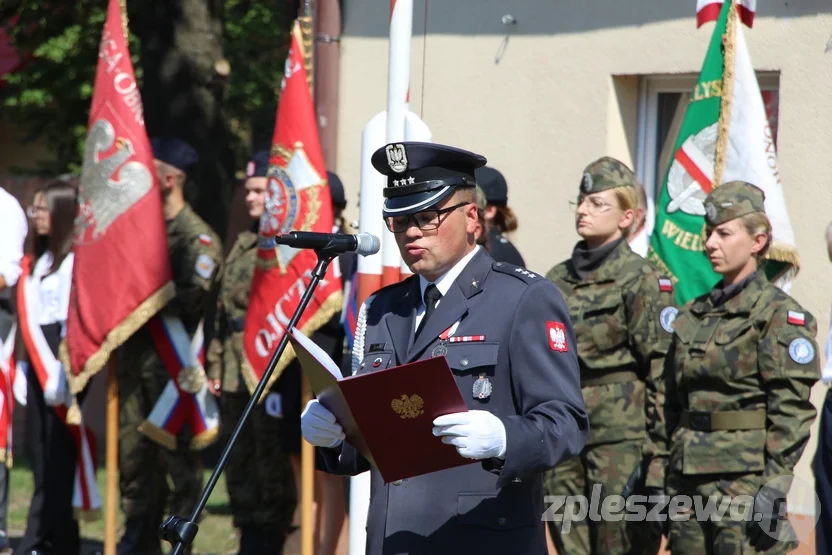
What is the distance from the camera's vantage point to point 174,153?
767cm

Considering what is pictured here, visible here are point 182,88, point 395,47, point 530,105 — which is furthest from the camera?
point 182,88

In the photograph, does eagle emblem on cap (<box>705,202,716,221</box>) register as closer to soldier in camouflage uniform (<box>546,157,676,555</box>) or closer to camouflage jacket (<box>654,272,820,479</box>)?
camouflage jacket (<box>654,272,820,479</box>)

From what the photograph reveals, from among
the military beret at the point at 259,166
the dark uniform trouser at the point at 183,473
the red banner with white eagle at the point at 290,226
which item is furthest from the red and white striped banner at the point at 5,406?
the military beret at the point at 259,166

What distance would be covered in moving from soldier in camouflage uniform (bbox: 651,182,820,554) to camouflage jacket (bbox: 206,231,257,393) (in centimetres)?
273

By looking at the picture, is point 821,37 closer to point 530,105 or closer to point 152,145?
point 530,105

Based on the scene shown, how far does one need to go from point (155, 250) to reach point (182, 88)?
2.37m

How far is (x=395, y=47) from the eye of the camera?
5.05 meters

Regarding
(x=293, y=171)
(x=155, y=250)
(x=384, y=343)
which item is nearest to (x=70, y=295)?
(x=155, y=250)

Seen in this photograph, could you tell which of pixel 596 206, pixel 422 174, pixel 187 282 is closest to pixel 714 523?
pixel 596 206

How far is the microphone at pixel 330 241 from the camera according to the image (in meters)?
3.47

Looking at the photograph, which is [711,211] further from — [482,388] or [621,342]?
[482,388]

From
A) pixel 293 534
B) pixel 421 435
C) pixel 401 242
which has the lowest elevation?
pixel 293 534

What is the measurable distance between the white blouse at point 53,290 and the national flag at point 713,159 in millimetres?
3509

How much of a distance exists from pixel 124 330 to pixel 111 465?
29.4 inches
